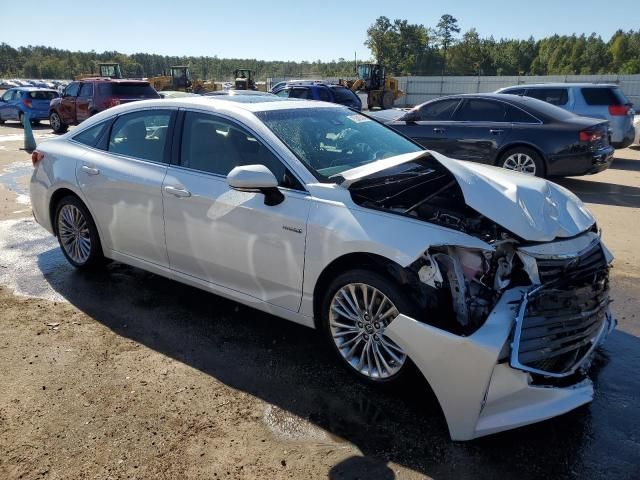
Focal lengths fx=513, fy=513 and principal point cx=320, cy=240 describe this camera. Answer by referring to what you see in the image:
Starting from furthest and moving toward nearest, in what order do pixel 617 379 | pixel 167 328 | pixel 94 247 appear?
1. pixel 94 247
2. pixel 167 328
3. pixel 617 379

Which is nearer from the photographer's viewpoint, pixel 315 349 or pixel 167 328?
pixel 315 349

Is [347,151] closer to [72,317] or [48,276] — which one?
[72,317]

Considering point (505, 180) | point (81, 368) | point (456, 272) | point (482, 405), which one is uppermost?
point (505, 180)

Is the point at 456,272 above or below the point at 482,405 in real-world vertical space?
above

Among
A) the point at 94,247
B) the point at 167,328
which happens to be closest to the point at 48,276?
the point at 94,247

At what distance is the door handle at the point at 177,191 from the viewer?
3770mm

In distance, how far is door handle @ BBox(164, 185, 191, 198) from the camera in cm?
377

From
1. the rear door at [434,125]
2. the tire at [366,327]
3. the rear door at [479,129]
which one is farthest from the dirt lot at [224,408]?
the rear door at [434,125]

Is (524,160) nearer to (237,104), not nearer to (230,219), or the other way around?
(237,104)

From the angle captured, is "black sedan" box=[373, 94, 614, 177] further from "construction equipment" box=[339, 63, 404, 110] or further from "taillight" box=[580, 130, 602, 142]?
"construction equipment" box=[339, 63, 404, 110]

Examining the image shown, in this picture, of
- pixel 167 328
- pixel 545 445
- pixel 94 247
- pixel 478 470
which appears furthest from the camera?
pixel 94 247

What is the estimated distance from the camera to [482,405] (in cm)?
250

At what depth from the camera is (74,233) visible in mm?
4949

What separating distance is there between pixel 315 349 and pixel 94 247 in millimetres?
2439
